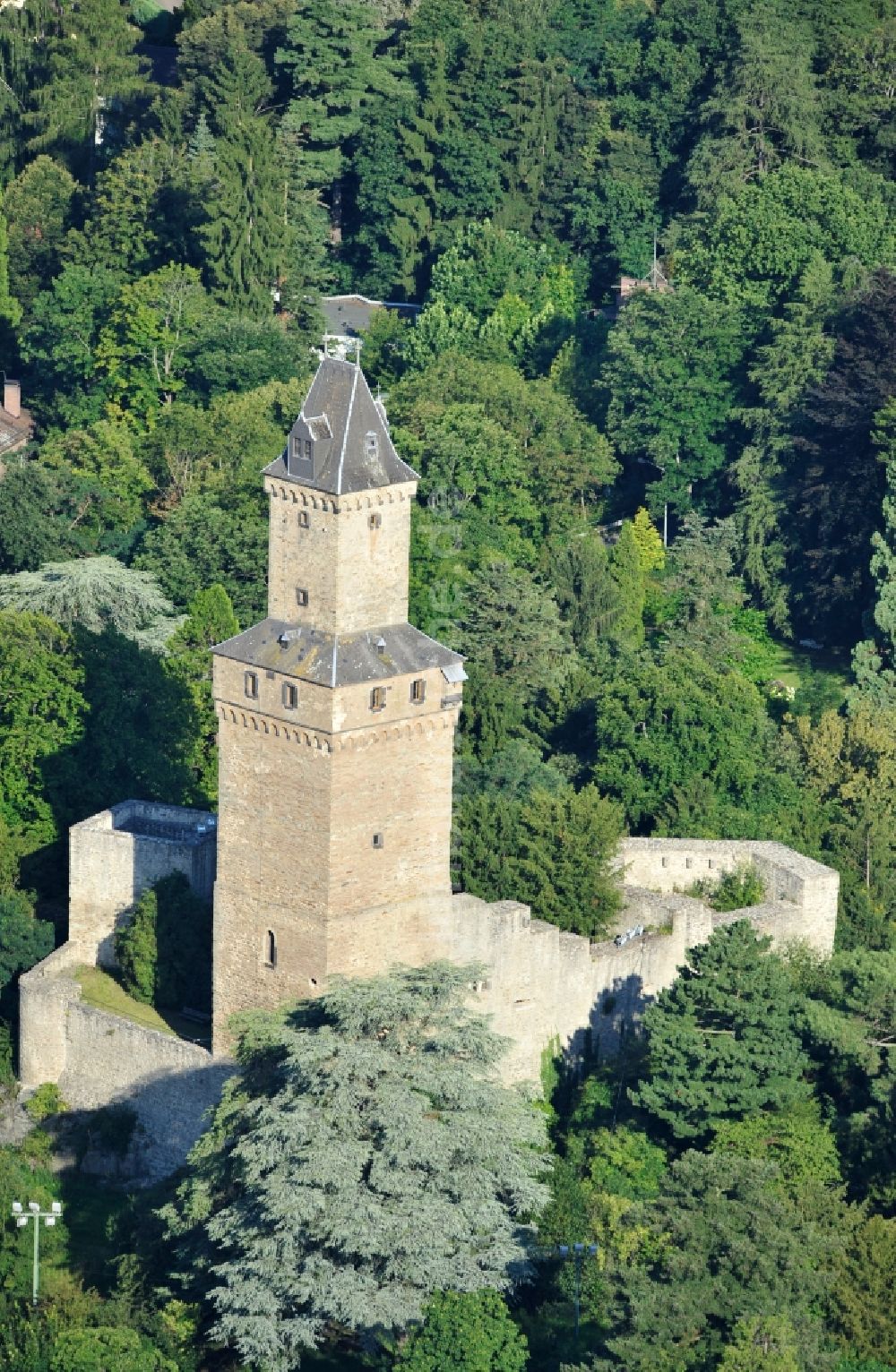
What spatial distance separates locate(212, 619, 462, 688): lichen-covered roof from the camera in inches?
2643

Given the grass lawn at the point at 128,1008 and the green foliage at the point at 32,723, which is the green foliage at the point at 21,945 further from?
the green foliage at the point at 32,723

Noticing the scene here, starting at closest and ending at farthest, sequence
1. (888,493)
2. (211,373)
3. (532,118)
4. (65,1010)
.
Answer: (65,1010)
(888,493)
(211,373)
(532,118)

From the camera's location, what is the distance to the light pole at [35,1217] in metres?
67.6

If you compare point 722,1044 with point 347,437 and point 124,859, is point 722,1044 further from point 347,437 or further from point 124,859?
point 347,437

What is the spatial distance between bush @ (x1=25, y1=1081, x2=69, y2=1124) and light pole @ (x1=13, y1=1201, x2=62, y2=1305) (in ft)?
10.9

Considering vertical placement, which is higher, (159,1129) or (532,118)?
(532,118)

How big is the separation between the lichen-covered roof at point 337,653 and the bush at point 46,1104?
934cm

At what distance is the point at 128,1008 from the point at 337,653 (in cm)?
910

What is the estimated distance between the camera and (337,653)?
67.2 meters

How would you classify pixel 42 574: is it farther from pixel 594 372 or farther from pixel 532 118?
pixel 532 118

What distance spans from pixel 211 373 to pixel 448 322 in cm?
656

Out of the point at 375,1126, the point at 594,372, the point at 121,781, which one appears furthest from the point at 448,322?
the point at 375,1126

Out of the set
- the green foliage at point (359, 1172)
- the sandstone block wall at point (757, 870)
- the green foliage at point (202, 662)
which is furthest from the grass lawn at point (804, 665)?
the green foliage at point (359, 1172)

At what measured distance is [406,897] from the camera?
227 feet
